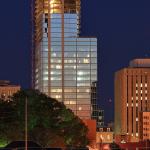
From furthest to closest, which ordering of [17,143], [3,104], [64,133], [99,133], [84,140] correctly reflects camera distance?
[99,133]
[84,140]
[64,133]
[3,104]
[17,143]

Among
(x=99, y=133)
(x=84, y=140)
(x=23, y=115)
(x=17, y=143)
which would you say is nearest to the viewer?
(x=17, y=143)

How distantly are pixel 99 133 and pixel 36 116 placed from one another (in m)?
124

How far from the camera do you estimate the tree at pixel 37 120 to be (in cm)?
7025

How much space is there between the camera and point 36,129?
7438 centimetres

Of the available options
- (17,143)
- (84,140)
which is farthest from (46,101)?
(17,143)

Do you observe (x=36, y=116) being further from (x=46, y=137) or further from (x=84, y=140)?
(x=84, y=140)

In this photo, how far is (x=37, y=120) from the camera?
73.9m

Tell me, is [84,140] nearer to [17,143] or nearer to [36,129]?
[36,129]

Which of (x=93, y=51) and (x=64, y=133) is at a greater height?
(x=93, y=51)

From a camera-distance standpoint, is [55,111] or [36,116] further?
[55,111]

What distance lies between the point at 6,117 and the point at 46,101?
775 cm

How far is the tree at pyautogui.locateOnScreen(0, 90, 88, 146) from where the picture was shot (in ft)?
230

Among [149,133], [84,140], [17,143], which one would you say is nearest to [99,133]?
[149,133]

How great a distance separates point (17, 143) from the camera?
57469 mm
